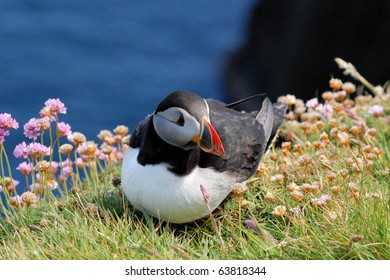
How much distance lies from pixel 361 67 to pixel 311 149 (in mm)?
3781

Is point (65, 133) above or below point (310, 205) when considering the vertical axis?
above

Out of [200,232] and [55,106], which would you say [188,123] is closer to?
[200,232]

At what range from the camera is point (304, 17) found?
8.81 meters

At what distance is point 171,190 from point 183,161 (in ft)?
0.47

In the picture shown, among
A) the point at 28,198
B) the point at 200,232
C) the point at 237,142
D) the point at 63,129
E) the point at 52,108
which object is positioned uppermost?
the point at 52,108

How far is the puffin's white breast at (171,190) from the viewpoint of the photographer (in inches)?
132

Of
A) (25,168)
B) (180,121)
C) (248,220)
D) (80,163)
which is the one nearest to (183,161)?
(180,121)

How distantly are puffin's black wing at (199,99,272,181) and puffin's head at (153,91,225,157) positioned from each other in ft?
0.87

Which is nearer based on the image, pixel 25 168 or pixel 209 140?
pixel 209 140

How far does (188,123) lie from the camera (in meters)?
3.13

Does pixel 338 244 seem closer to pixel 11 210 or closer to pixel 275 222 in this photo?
pixel 275 222

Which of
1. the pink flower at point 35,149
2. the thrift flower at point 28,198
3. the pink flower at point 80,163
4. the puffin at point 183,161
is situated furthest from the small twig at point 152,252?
the pink flower at point 80,163

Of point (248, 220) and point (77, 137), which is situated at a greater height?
point (77, 137)
